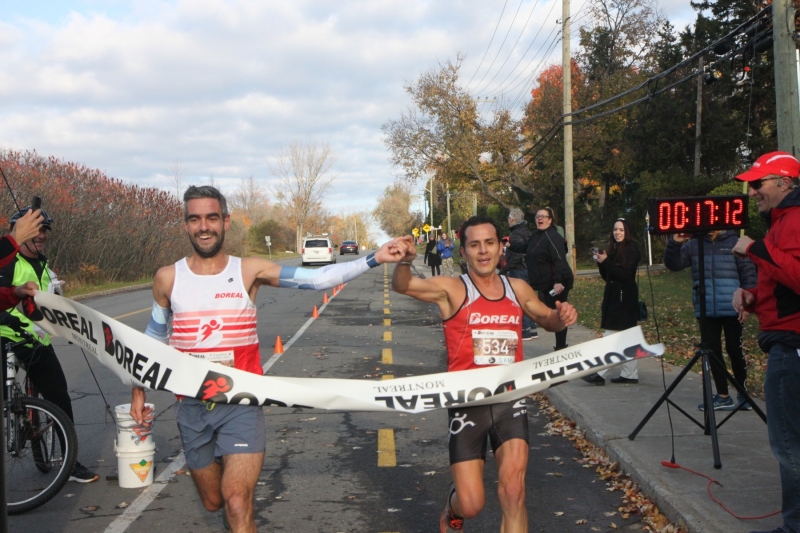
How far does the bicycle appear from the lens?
5906 mm

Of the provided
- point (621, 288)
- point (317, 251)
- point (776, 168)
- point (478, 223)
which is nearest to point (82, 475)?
point (478, 223)

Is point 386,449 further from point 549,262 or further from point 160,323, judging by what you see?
point 549,262

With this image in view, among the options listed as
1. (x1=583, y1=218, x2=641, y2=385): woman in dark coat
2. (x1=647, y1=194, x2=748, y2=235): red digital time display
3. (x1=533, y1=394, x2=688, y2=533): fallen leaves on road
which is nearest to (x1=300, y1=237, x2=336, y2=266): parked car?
(x1=583, y1=218, x2=641, y2=385): woman in dark coat

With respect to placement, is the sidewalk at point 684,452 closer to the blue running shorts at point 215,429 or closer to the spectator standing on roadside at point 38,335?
the blue running shorts at point 215,429

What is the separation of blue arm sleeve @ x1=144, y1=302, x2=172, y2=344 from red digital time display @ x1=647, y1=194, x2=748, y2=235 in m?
3.96

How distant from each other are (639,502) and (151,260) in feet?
124

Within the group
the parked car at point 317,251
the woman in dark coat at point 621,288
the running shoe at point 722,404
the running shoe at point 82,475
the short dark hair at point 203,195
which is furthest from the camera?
the parked car at point 317,251

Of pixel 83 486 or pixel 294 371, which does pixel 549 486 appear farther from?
pixel 294 371

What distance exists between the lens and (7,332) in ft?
20.1

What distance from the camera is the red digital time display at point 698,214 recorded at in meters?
6.52

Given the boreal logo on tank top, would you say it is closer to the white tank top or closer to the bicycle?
the white tank top

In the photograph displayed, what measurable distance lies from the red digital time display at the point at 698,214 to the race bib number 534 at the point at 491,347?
261cm

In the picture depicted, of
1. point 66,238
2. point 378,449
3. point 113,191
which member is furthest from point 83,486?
point 113,191

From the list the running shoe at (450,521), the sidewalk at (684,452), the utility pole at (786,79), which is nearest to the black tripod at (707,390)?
the sidewalk at (684,452)
